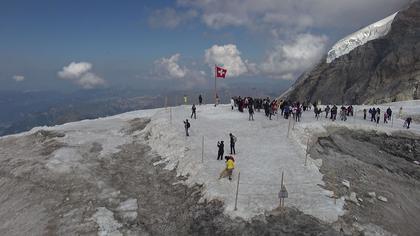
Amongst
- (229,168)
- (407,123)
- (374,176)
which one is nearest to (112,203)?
(229,168)

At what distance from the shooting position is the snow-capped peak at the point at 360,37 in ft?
488

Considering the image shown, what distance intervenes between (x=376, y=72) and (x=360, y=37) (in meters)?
65.5

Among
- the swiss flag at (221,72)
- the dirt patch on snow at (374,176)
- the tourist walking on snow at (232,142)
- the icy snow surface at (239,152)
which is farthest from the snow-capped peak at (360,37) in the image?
the tourist walking on snow at (232,142)

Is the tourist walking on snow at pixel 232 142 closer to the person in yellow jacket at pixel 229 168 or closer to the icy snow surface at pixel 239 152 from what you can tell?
the icy snow surface at pixel 239 152

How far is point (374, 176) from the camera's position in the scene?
29.1m

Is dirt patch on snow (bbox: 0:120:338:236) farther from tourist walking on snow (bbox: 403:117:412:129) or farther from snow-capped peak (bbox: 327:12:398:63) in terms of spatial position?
snow-capped peak (bbox: 327:12:398:63)

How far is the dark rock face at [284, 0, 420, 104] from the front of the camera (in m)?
90.9

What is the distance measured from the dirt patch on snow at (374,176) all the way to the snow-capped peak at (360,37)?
10628 cm

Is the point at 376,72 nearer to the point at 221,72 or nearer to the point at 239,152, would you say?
the point at 221,72

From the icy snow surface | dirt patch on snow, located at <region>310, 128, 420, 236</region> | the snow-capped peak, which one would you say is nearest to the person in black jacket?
the icy snow surface

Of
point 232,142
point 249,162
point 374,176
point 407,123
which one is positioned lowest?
point 374,176

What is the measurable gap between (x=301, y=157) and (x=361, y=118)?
22.1 m

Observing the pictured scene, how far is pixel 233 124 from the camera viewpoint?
41500 mm

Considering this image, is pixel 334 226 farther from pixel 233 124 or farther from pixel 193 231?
pixel 233 124
